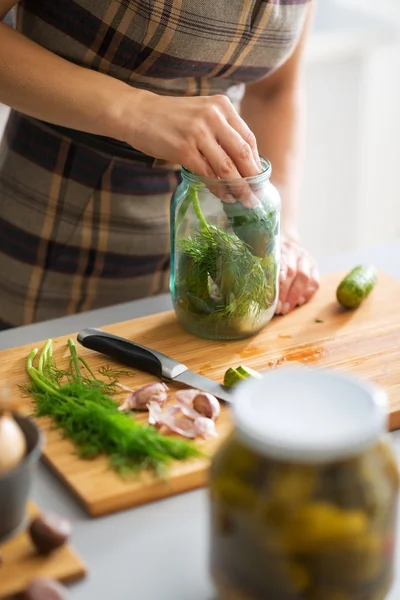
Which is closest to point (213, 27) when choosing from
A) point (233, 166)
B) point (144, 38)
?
point (144, 38)

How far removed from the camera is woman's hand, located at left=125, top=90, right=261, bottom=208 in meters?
1.17

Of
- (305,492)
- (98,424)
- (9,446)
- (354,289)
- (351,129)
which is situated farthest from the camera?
(351,129)

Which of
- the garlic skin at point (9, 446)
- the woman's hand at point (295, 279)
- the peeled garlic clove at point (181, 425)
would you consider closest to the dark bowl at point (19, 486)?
the garlic skin at point (9, 446)

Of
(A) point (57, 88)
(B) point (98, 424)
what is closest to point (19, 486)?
(B) point (98, 424)

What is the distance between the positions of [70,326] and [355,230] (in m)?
2.05

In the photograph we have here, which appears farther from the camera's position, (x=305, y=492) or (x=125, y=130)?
(x=125, y=130)

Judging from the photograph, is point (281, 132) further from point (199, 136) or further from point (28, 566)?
point (28, 566)

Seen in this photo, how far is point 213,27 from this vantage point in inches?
53.9

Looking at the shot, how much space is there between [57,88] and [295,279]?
46 cm

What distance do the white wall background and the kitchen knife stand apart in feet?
6.04

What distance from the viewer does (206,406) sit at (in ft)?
3.46

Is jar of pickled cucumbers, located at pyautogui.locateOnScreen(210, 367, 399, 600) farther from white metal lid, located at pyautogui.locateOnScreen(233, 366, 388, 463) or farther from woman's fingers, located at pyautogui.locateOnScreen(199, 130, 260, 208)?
woman's fingers, located at pyautogui.locateOnScreen(199, 130, 260, 208)

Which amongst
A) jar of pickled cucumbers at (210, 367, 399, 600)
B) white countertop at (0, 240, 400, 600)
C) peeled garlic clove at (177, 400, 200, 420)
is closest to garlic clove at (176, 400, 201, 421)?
peeled garlic clove at (177, 400, 200, 420)

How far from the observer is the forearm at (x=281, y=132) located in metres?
1.67
